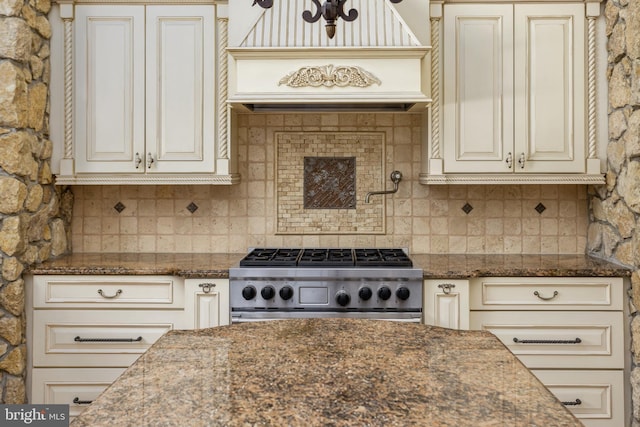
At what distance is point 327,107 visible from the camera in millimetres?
3164

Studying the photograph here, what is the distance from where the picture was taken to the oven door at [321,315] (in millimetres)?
2840

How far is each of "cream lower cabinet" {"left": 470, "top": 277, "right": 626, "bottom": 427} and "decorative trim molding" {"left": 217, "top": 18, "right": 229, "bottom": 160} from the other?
1572mm

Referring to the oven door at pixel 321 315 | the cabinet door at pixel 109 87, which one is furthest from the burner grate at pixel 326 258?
the cabinet door at pixel 109 87

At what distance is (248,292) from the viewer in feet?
9.28

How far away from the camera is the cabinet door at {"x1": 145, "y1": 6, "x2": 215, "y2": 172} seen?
3152 millimetres

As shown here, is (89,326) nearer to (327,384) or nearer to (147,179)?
(147,179)

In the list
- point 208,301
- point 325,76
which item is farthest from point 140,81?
point 208,301

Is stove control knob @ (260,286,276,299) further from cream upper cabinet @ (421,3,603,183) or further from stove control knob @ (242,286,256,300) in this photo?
cream upper cabinet @ (421,3,603,183)

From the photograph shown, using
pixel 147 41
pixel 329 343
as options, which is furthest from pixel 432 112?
pixel 329 343

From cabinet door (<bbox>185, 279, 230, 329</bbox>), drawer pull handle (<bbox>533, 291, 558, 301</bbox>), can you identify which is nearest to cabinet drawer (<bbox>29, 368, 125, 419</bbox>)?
Result: cabinet door (<bbox>185, 279, 230, 329</bbox>)

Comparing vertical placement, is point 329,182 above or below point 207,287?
above

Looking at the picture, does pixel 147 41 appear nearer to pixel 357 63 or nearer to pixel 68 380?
pixel 357 63

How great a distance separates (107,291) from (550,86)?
8.72 feet

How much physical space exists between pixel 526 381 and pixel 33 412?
56.2 inches
